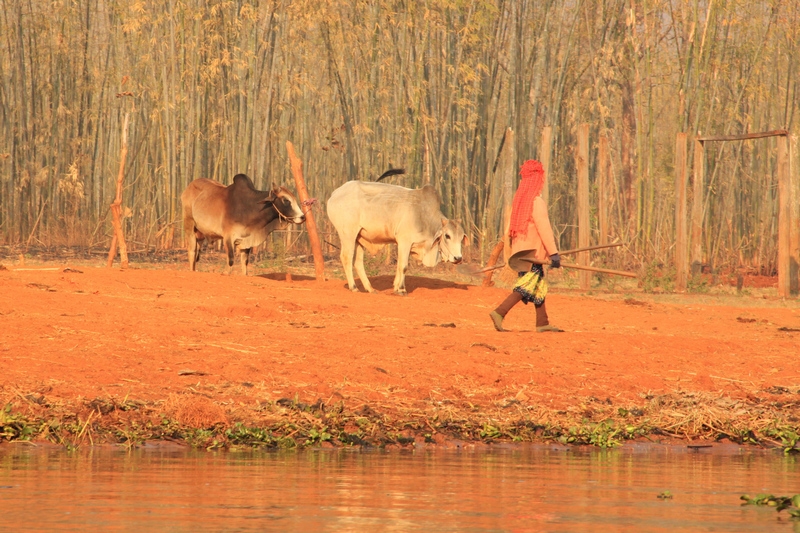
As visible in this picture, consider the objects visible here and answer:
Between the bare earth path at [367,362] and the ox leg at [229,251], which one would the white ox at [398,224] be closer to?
the bare earth path at [367,362]

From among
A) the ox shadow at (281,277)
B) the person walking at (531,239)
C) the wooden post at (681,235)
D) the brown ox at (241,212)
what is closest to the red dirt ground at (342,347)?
the person walking at (531,239)

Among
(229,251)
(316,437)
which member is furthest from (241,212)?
(316,437)

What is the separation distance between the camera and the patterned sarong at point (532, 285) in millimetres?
8938

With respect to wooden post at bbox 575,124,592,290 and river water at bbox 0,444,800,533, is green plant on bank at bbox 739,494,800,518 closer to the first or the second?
river water at bbox 0,444,800,533

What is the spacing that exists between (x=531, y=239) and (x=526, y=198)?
29cm

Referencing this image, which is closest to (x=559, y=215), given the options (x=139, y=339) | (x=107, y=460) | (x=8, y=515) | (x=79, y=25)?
(x=79, y=25)

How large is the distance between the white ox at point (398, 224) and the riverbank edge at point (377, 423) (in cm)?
551

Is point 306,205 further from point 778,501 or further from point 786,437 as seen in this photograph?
point 778,501

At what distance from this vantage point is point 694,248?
1475 centimetres

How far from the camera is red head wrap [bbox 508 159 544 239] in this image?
29.3 ft

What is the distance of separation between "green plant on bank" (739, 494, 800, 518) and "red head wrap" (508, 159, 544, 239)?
466 centimetres

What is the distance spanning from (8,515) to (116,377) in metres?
3.13

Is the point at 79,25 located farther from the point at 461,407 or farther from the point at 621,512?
the point at 621,512

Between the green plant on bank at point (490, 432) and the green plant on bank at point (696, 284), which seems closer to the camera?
the green plant on bank at point (490, 432)
